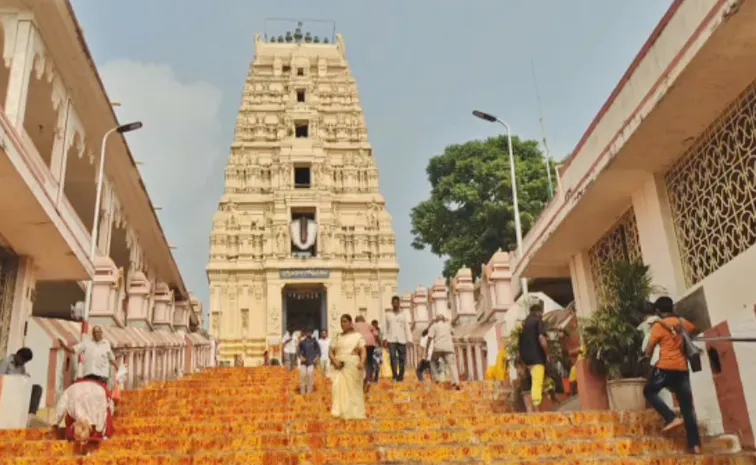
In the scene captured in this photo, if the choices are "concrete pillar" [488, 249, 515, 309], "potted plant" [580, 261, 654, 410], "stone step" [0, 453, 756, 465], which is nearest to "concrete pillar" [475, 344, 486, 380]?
"concrete pillar" [488, 249, 515, 309]

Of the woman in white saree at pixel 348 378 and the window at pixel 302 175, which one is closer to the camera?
the woman in white saree at pixel 348 378

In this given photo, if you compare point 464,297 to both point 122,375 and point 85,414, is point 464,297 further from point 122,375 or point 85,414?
point 85,414

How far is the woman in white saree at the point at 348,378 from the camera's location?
A: 7.74 m

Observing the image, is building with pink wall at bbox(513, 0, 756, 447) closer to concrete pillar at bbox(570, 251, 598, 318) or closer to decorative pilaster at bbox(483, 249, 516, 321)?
concrete pillar at bbox(570, 251, 598, 318)

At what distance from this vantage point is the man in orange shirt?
245 inches

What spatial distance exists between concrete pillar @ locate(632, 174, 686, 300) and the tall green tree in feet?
67.1

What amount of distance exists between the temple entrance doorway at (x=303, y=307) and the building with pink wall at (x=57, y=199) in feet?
49.7

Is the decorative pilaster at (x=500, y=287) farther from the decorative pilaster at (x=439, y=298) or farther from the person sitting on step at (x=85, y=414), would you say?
the person sitting on step at (x=85, y=414)

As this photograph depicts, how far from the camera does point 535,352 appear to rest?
29.0 ft

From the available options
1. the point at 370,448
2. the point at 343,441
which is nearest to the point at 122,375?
the point at 343,441

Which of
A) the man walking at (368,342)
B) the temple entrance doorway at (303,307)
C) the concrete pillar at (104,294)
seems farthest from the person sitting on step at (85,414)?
the temple entrance doorway at (303,307)

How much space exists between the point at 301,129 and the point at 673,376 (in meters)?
34.8

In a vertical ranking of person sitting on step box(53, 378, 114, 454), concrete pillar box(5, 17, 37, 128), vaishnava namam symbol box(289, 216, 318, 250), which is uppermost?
vaishnava namam symbol box(289, 216, 318, 250)

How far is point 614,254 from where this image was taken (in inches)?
407
